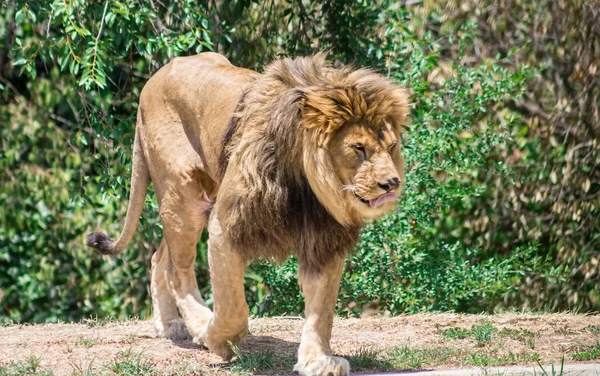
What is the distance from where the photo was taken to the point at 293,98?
392 centimetres

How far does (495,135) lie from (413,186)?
78 cm

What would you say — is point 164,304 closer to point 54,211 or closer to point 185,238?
point 185,238

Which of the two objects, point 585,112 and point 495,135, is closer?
point 495,135

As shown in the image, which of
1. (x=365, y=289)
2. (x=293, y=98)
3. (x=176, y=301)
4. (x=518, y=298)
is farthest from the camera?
(x=518, y=298)

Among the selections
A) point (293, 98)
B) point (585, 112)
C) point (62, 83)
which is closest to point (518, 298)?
point (585, 112)

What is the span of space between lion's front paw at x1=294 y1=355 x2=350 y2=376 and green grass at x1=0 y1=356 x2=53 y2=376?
3.39 feet

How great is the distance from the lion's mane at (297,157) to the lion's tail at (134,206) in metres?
1.28

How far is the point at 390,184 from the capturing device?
3723mm

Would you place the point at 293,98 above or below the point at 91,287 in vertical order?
above

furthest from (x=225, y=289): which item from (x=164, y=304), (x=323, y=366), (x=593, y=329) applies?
(x=593, y=329)

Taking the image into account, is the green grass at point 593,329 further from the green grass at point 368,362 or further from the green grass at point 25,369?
the green grass at point 25,369

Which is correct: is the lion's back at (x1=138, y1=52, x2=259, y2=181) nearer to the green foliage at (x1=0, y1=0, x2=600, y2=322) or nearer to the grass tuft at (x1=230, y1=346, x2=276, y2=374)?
the green foliage at (x1=0, y1=0, x2=600, y2=322)

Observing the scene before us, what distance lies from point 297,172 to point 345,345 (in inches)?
51.8

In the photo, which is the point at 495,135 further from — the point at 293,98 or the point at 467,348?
the point at 293,98
